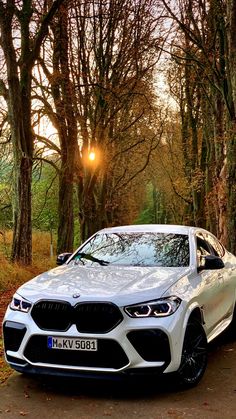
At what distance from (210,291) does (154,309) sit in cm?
145

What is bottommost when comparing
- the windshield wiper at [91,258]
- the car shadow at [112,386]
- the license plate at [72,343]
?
the car shadow at [112,386]

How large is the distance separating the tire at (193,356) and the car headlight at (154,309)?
0.40m

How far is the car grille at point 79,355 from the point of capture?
4.71 m

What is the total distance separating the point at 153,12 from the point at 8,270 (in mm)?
11144

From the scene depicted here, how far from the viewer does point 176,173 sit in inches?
1452

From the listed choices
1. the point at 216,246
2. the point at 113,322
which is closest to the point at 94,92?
the point at 216,246

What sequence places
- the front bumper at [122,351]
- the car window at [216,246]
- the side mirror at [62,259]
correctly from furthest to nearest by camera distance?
the car window at [216,246]
the side mirror at [62,259]
the front bumper at [122,351]

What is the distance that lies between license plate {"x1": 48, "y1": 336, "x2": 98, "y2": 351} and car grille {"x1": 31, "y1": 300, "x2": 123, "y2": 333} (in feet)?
0.28

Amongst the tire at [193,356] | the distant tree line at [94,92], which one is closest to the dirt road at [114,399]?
the tire at [193,356]

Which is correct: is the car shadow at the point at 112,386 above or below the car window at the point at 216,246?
below

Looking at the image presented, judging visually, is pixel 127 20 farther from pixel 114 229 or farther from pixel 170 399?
pixel 170 399

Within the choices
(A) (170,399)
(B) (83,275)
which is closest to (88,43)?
(B) (83,275)

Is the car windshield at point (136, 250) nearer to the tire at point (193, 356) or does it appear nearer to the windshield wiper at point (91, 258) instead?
the windshield wiper at point (91, 258)

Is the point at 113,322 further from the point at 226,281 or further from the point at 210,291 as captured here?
the point at 226,281
